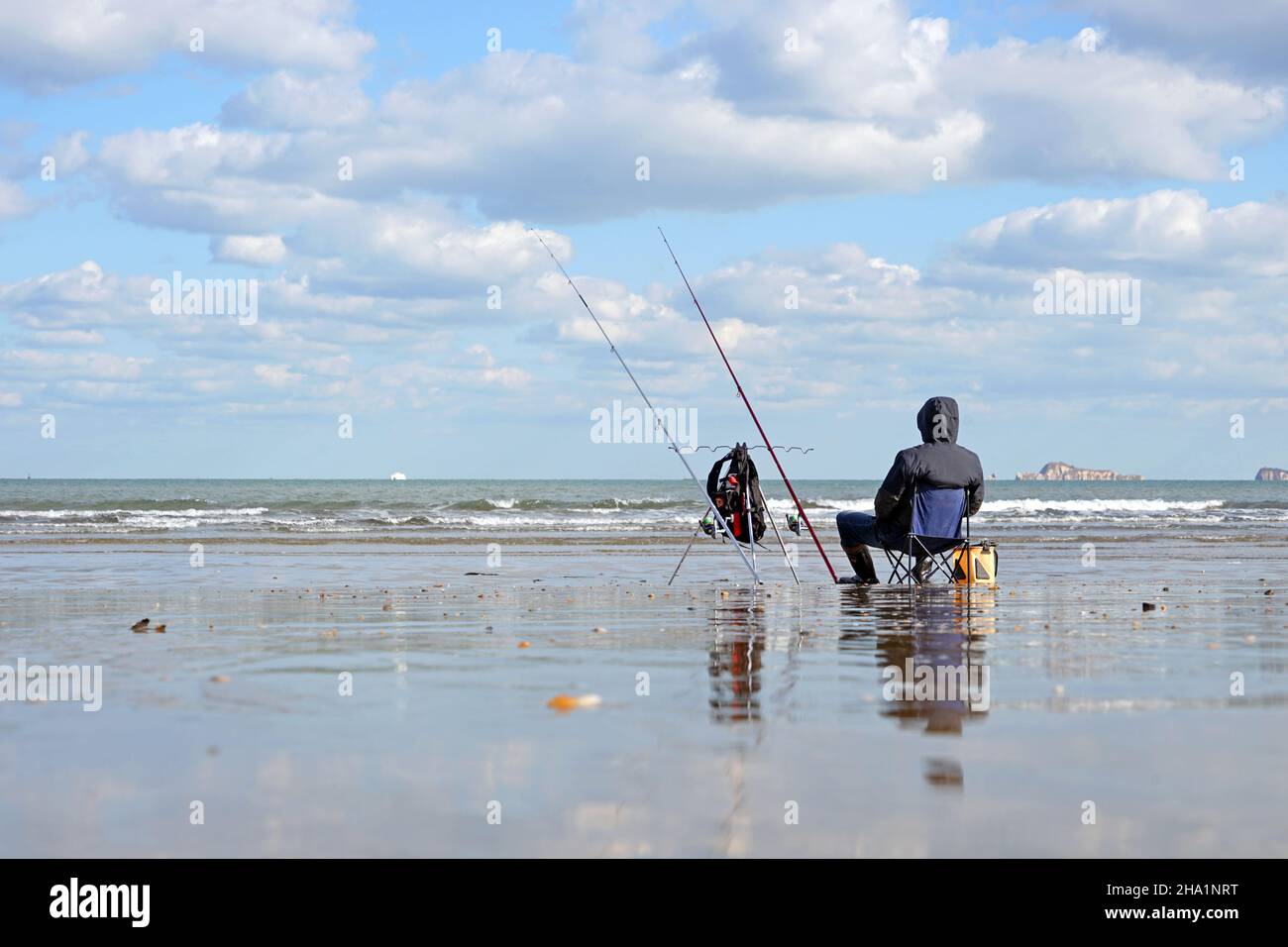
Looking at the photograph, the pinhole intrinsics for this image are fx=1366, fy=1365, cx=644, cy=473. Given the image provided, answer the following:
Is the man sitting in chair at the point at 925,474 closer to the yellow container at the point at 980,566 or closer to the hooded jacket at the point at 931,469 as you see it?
the hooded jacket at the point at 931,469

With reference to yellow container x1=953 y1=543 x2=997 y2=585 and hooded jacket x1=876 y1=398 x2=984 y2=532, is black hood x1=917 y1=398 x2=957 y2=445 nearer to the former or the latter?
hooded jacket x1=876 y1=398 x2=984 y2=532

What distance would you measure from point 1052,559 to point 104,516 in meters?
27.3

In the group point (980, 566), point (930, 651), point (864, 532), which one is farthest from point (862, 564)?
point (930, 651)

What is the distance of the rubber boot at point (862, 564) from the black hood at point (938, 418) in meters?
1.60

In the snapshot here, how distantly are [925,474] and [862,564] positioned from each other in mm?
1854

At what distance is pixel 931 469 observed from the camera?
1212cm

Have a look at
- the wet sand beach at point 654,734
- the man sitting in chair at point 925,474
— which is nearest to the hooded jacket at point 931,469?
the man sitting in chair at point 925,474

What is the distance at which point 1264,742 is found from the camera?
4.74 meters

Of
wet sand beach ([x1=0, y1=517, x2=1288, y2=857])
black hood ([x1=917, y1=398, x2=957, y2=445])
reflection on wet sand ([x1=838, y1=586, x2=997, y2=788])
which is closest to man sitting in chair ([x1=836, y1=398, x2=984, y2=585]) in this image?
black hood ([x1=917, y1=398, x2=957, y2=445])

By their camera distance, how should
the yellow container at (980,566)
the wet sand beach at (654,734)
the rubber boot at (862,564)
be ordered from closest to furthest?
1. the wet sand beach at (654,734)
2. the yellow container at (980,566)
3. the rubber boot at (862,564)

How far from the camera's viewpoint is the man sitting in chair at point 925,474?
1212cm

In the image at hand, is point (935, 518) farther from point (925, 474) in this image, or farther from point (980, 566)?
point (980, 566)
